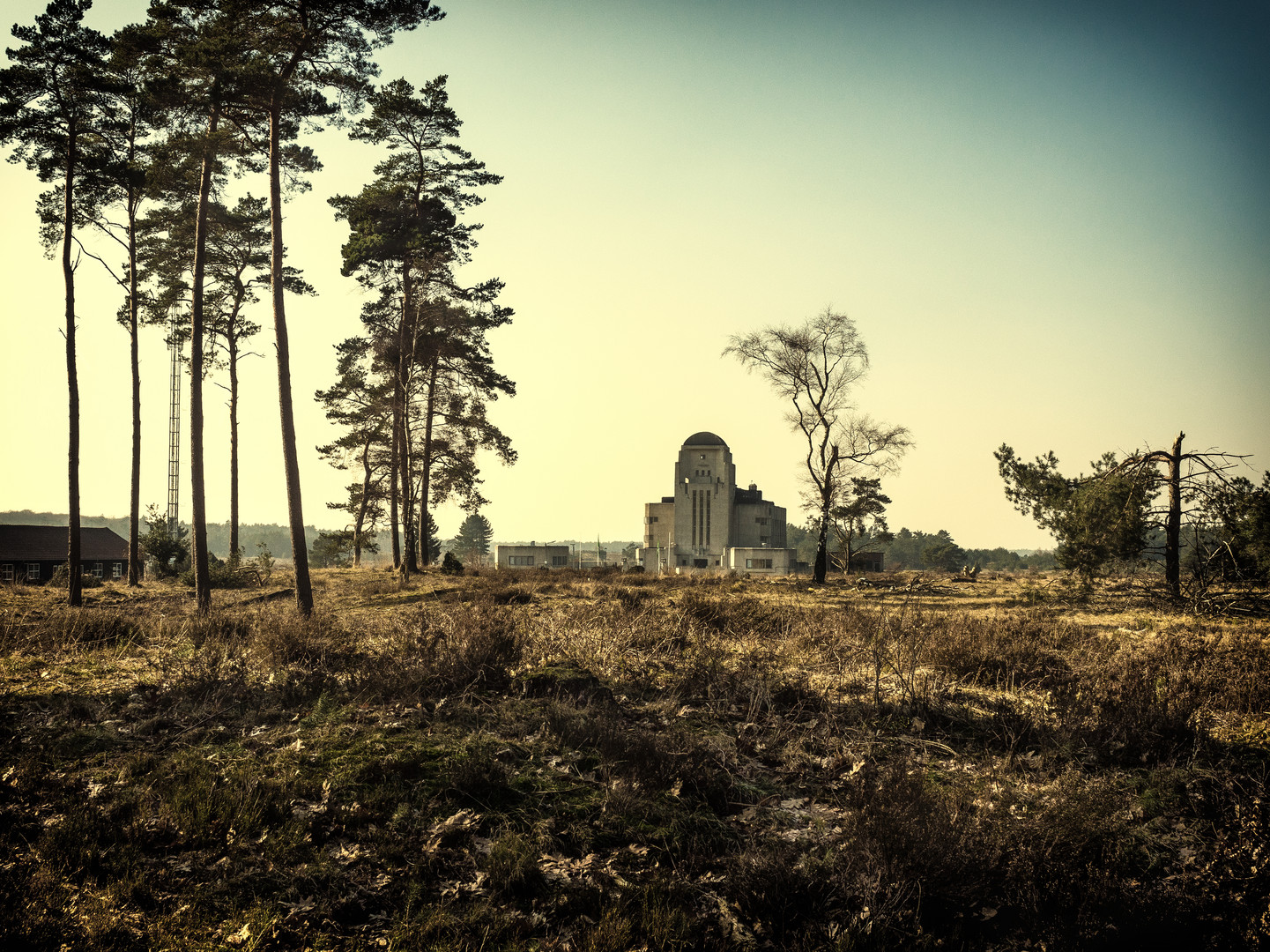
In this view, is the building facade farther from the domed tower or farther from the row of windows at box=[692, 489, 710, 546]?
the row of windows at box=[692, 489, 710, 546]

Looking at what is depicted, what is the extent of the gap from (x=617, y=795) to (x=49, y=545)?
48.6 m

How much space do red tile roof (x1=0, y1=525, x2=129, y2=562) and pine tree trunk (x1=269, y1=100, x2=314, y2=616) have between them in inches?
1154

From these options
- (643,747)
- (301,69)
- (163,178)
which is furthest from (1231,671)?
(163,178)

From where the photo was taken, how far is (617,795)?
4.77 metres

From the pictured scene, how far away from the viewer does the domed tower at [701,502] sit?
6100 centimetres

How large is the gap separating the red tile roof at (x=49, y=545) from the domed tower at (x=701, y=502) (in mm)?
38975

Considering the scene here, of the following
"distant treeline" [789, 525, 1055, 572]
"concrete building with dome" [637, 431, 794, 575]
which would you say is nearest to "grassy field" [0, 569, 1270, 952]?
"concrete building with dome" [637, 431, 794, 575]

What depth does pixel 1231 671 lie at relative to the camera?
8.02 meters

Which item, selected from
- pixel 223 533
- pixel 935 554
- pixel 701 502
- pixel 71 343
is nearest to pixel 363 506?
pixel 71 343

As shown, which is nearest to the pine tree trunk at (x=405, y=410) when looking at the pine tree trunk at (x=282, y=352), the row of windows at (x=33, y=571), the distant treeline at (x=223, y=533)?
the pine tree trunk at (x=282, y=352)

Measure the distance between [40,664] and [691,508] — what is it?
2138 inches

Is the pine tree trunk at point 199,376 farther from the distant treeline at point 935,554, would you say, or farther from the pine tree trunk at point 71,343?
the distant treeline at point 935,554

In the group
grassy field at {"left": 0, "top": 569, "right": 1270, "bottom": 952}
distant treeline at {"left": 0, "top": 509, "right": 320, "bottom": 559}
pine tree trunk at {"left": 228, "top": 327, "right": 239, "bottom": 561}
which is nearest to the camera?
grassy field at {"left": 0, "top": 569, "right": 1270, "bottom": 952}

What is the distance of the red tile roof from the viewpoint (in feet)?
128
